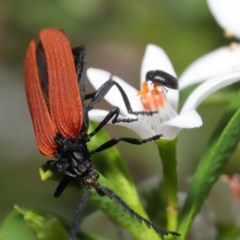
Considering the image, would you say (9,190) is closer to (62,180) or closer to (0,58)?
(0,58)

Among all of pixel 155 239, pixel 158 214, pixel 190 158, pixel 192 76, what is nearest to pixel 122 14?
pixel 190 158

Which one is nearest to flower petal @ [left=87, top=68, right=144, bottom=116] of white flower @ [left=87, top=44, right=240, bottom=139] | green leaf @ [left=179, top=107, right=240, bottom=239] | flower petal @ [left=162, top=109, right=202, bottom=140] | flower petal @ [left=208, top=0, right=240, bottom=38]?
white flower @ [left=87, top=44, right=240, bottom=139]

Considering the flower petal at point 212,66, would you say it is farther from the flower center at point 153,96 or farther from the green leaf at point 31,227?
the green leaf at point 31,227

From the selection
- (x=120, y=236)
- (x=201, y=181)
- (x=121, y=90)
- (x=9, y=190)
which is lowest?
(x=9, y=190)

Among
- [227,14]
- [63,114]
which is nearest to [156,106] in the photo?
[63,114]

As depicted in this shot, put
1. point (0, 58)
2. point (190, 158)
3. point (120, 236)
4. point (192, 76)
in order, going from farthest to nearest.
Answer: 1. point (0, 58)
2. point (190, 158)
3. point (192, 76)
4. point (120, 236)

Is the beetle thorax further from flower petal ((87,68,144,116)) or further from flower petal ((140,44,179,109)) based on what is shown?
flower petal ((140,44,179,109))

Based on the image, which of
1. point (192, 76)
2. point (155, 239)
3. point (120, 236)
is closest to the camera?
point (155, 239)

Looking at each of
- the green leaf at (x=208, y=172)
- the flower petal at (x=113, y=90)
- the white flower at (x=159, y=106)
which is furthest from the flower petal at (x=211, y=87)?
the flower petal at (x=113, y=90)
